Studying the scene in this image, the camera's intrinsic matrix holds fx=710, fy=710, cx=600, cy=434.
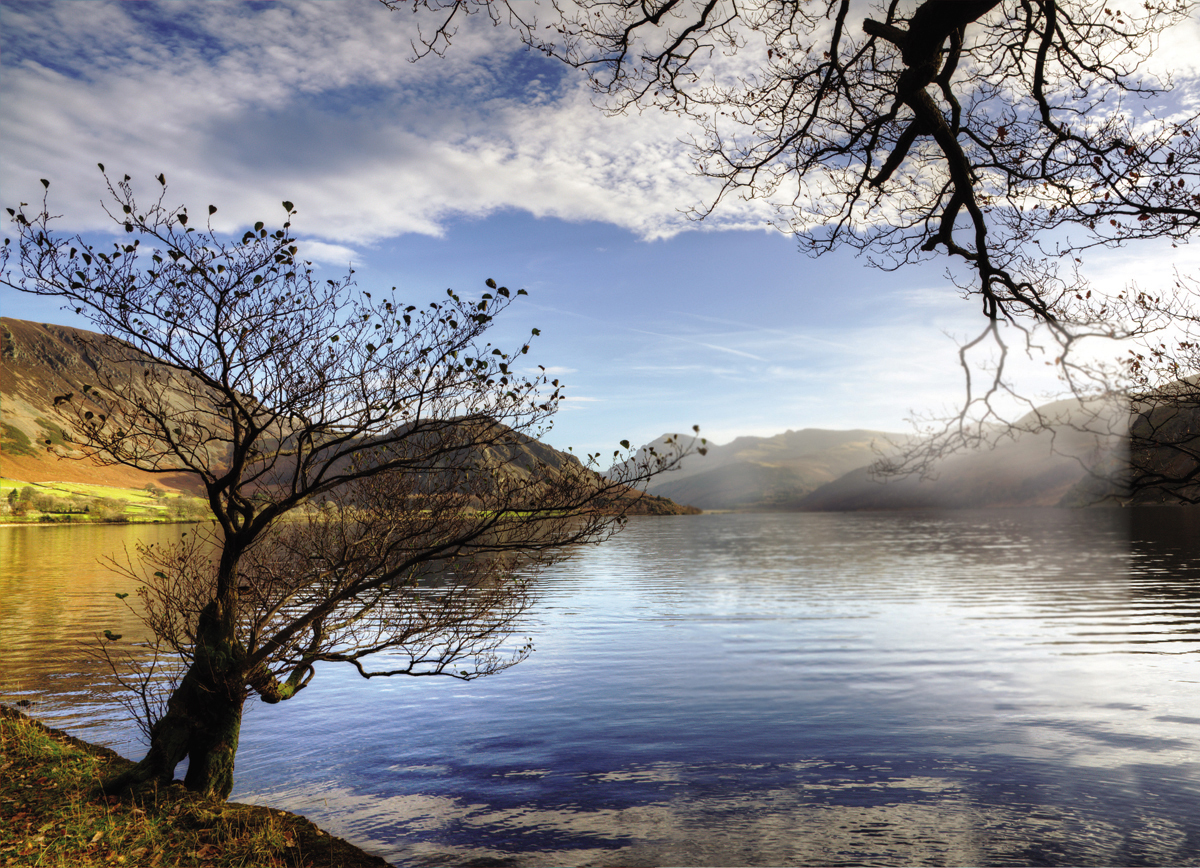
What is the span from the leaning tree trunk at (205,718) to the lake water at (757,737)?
3.03 m

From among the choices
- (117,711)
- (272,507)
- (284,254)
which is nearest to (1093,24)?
(284,254)

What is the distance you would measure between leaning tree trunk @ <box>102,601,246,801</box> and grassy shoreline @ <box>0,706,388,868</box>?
424 millimetres

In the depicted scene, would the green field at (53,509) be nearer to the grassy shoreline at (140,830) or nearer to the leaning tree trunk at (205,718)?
the grassy shoreline at (140,830)

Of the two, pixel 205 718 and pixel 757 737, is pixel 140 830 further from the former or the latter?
pixel 757 737

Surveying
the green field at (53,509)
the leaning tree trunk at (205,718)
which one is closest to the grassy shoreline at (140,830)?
the leaning tree trunk at (205,718)

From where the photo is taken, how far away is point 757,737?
2064 cm

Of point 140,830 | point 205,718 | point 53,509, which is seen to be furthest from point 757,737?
point 53,509

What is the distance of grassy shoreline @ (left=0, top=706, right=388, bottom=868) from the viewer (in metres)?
10.5

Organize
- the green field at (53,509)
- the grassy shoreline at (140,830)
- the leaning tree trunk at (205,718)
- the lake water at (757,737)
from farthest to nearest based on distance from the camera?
the green field at (53,509) < the lake water at (757,737) < the leaning tree trunk at (205,718) < the grassy shoreline at (140,830)

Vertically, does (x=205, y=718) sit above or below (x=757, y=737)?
above

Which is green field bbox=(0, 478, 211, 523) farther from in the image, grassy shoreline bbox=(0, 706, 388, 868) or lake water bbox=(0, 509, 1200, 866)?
grassy shoreline bbox=(0, 706, 388, 868)

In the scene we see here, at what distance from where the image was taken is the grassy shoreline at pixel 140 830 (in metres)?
10.5

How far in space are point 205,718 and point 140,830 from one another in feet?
7.65

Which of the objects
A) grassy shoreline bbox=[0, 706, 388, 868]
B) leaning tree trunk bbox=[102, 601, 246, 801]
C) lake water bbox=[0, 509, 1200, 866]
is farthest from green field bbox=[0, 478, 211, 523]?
leaning tree trunk bbox=[102, 601, 246, 801]
